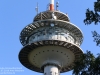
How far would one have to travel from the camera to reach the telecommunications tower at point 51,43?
30.7 m

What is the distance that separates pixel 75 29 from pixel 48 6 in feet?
18.5

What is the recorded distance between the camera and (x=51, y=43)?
30531 millimetres

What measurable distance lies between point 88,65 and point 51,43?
54.6 feet

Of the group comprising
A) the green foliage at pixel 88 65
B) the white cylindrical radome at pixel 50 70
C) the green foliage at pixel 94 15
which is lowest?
the green foliage at pixel 88 65

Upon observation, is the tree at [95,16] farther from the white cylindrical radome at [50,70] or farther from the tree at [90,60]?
the white cylindrical radome at [50,70]

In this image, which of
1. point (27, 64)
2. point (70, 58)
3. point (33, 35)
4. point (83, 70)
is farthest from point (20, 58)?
point (83, 70)

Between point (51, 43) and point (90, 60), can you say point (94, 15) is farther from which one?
point (51, 43)

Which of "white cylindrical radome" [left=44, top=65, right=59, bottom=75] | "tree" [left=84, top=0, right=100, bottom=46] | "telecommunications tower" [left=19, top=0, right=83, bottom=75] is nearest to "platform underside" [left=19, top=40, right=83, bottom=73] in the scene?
"telecommunications tower" [left=19, top=0, right=83, bottom=75]

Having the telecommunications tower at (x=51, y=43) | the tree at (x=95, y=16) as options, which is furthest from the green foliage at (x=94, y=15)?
the telecommunications tower at (x=51, y=43)

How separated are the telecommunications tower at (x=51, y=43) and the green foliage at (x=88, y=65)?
16.0 meters

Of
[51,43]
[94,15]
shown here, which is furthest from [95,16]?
[51,43]

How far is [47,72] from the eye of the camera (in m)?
31.3

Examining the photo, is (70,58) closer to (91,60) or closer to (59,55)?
(59,55)

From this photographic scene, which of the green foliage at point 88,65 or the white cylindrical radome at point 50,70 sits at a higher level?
the white cylindrical radome at point 50,70
